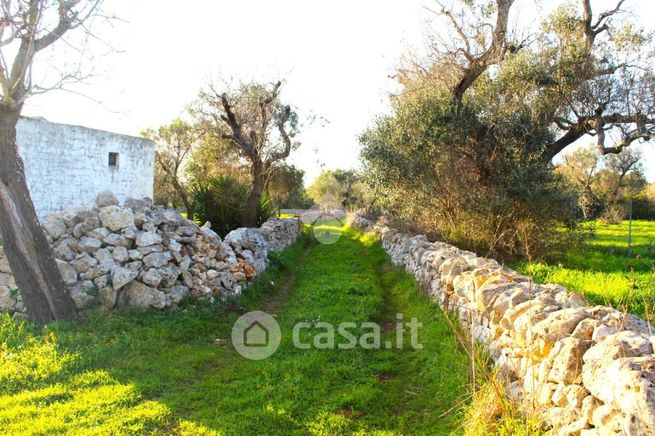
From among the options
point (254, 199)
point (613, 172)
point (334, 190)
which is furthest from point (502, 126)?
point (334, 190)

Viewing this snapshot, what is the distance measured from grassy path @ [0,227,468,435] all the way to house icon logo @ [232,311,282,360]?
0.47 ft

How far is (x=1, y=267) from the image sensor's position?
6.88m

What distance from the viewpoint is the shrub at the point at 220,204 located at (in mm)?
14484

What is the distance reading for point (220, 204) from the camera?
1450 centimetres

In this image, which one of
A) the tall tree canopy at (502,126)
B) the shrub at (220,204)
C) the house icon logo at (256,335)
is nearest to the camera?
the house icon logo at (256,335)

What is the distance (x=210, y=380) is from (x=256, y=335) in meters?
1.69

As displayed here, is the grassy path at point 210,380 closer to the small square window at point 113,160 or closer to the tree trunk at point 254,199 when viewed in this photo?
the tree trunk at point 254,199

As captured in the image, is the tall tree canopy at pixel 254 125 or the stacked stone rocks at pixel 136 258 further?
the tall tree canopy at pixel 254 125

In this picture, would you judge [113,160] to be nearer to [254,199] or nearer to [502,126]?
[254,199]

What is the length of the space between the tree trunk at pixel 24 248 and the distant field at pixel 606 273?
665 cm

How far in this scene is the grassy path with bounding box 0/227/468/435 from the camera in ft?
13.1

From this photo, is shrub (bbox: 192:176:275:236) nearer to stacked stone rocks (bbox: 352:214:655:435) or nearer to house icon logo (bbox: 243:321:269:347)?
house icon logo (bbox: 243:321:269:347)

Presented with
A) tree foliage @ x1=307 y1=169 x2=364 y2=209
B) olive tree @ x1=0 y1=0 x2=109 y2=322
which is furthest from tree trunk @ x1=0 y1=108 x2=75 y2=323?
tree foliage @ x1=307 y1=169 x2=364 y2=209

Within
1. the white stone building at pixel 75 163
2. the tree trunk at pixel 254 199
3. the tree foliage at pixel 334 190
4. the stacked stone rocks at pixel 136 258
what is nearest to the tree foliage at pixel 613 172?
the tree foliage at pixel 334 190
